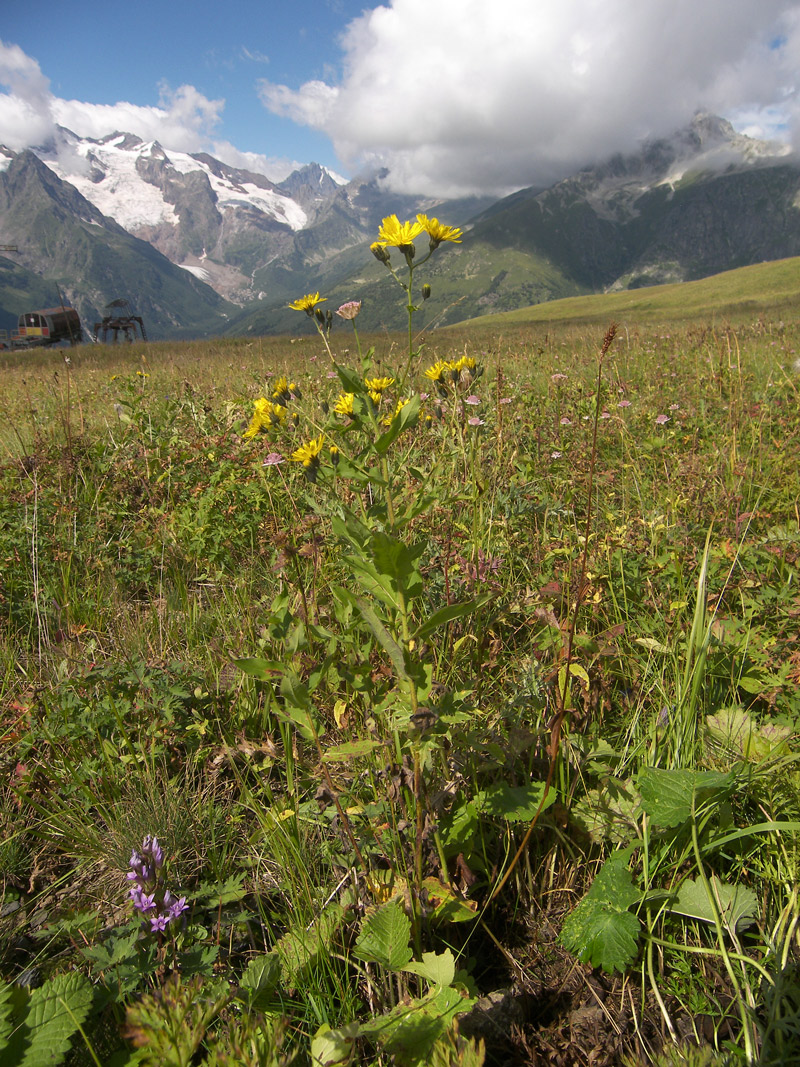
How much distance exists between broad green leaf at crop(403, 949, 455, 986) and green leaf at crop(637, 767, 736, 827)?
571 mm

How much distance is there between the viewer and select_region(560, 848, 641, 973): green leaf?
45.7 inches

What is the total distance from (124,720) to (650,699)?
69.0 inches

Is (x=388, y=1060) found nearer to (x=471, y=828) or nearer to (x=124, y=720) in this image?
(x=471, y=828)

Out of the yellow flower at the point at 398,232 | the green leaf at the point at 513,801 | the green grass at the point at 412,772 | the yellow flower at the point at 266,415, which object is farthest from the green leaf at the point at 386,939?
the yellow flower at the point at 398,232

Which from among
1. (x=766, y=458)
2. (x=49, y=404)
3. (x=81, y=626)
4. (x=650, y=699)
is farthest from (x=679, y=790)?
(x=49, y=404)

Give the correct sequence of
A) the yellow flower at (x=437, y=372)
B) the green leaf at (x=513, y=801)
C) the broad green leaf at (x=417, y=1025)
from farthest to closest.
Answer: the yellow flower at (x=437, y=372) < the green leaf at (x=513, y=801) < the broad green leaf at (x=417, y=1025)

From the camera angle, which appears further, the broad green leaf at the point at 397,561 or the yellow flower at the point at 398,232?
the yellow flower at the point at 398,232

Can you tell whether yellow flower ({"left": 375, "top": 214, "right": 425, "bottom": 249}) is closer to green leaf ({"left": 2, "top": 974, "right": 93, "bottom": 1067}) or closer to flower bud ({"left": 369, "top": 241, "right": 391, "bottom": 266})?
flower bud ({"left": 369, "top": 241, "right": 391, "bottom": 266})

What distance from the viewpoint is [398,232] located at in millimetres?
1614

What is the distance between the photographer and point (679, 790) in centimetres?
133

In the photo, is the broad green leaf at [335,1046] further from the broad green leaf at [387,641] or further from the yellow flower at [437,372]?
the yellow flower at [437,372]

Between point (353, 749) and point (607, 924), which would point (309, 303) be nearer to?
point (353, 749)

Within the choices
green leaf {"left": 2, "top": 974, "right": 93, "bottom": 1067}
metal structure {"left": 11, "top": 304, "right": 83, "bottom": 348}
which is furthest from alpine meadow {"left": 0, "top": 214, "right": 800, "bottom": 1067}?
Result: metal structure {"left": 11, "top": 304, "right": 83, "bottom": 348}

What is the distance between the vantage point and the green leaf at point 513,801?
52.1 inches
